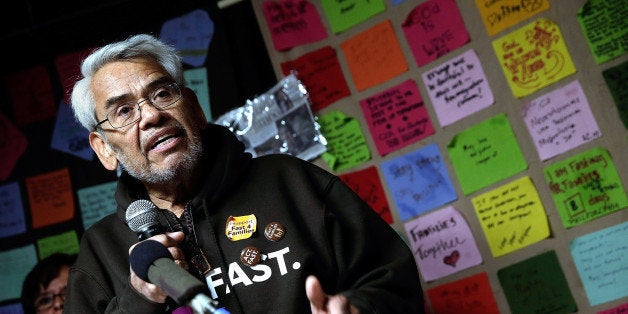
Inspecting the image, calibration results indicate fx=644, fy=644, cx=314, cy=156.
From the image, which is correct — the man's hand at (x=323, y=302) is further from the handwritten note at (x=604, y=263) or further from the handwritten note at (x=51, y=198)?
the handwritten note at (x=51, y=198)

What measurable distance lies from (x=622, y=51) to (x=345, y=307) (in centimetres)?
139

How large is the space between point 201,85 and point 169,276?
1651 millimetres

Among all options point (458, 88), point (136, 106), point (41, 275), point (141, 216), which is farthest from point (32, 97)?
point (458, 88)

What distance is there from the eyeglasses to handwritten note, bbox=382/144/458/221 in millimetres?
962

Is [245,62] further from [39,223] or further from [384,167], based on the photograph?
[39,223]

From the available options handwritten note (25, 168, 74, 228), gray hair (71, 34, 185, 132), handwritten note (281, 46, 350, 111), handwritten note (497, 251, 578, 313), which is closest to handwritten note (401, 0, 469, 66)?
handwritten note (281, 46, 350, 111)

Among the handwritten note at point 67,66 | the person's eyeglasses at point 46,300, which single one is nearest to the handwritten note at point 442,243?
the person's eyeglasses at point 46,300

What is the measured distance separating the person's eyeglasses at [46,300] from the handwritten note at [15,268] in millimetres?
204

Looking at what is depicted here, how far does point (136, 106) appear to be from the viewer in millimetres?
1706

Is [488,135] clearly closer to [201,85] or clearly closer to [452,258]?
[452,258]

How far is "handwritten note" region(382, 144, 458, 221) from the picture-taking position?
2.33 metres

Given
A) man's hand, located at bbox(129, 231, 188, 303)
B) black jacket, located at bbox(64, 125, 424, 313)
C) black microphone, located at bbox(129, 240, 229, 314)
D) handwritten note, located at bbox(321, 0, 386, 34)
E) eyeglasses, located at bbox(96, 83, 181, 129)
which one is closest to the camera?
black microphone, located at bbox(129, 240, 229, 314)

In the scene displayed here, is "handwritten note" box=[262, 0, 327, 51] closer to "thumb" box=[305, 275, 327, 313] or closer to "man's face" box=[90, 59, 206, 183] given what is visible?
"man's face" box=[90, 59, 206, 183]

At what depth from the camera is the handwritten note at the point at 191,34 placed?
2689mm
